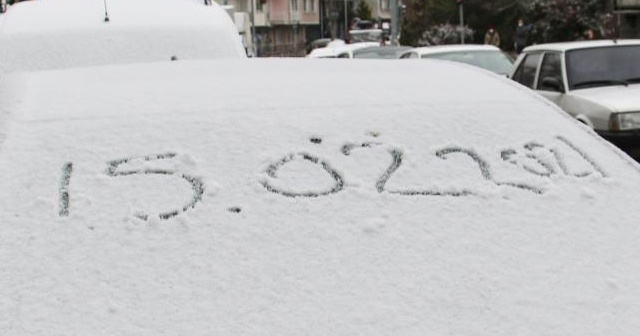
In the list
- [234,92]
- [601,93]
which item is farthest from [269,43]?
[234,92]

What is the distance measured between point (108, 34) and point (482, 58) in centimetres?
1009

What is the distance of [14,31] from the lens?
6.37 m

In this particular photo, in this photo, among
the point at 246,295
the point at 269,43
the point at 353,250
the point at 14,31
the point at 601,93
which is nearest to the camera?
the point at 246,295

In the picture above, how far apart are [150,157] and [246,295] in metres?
0.59

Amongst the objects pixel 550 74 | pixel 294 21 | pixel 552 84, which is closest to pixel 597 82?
pixel 552 84

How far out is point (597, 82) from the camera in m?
10.8

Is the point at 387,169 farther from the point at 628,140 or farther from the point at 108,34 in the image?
the point at 628,140

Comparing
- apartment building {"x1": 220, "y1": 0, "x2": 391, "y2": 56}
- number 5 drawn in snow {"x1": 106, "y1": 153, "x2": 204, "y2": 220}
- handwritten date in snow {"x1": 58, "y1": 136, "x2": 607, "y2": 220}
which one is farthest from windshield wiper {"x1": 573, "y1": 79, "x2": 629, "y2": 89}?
apartment building {"x1": 220, "y1": 0, "x2": 391, "y2": 56}

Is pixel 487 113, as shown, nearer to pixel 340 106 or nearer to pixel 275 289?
pixel 340 106

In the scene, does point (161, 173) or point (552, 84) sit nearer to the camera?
point (161, 173)

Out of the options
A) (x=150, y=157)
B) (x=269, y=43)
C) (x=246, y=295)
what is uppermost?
(x=150, y=157)

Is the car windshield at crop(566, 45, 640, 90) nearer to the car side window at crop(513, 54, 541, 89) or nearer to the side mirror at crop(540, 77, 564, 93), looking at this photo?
the side mirror at crop(540, 77, 564, 93)

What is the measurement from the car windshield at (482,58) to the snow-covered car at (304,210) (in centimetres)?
1243

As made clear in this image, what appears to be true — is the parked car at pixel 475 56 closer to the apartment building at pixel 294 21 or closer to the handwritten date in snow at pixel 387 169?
the handwritten date in snow at pixel 387 169
